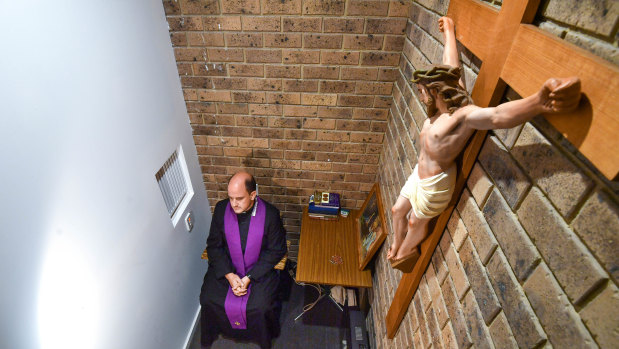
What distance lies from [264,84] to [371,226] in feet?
4.84

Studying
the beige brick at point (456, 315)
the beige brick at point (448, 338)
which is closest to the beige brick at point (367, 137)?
the beige brick at point (456, 315)

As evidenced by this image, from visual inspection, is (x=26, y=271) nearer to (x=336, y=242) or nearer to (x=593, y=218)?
(x=593, y=218)

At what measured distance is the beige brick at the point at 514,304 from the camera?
2.46ft

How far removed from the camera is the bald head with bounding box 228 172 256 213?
2.45 metres

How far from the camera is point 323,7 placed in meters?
2.02

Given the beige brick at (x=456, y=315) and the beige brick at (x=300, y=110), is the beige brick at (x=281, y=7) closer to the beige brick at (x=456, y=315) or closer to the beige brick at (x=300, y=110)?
the beige brick at (x=300, y=110)

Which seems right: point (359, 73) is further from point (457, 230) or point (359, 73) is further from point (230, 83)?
point (457, 230)

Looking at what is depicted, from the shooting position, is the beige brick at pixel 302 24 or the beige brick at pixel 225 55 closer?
the beige brick at pixel 302 24

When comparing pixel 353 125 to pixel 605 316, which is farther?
pixel 353 125

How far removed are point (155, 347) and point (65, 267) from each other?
127 centimetres

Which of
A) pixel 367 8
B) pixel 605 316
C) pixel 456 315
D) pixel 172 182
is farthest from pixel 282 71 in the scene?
pixel 605 316

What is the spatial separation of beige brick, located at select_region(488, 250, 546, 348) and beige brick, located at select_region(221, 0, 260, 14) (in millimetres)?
2053

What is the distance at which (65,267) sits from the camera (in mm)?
1337

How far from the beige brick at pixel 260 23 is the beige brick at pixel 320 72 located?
36 cm
